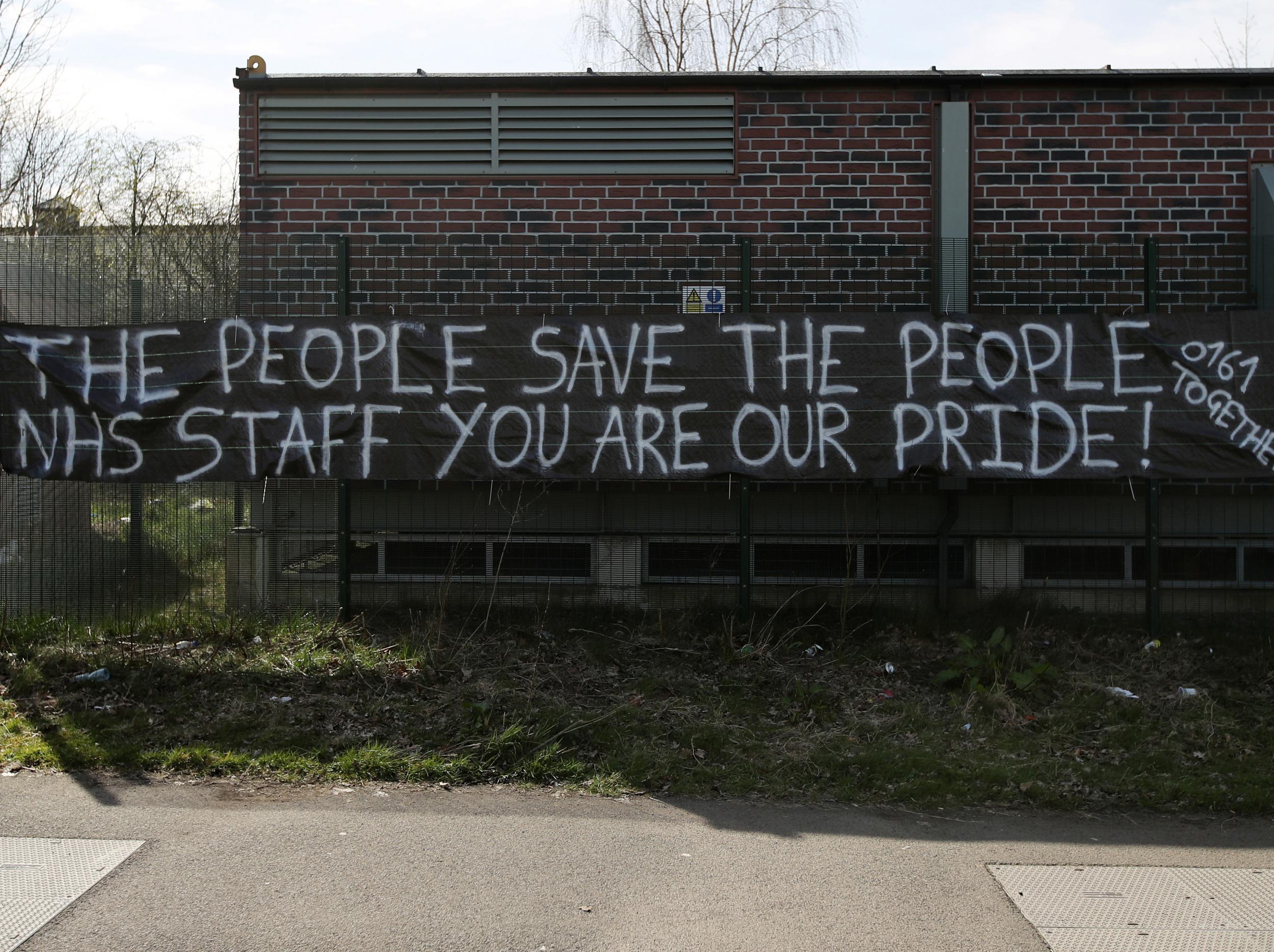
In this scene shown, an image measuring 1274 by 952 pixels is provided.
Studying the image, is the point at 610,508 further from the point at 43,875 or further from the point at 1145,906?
the point at 1145,906

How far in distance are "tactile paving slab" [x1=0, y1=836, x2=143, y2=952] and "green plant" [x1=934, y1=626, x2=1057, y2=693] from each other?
3991 mm

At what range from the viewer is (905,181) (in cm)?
706

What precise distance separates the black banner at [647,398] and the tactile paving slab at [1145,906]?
294 cm

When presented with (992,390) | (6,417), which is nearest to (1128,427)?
(992,390)

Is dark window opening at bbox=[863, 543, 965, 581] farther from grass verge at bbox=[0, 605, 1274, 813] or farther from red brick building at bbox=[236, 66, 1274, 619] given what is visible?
grass verge at bbox=[0, 605, 1274, 813]

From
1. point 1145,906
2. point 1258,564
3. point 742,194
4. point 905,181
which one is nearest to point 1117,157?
point 905,181

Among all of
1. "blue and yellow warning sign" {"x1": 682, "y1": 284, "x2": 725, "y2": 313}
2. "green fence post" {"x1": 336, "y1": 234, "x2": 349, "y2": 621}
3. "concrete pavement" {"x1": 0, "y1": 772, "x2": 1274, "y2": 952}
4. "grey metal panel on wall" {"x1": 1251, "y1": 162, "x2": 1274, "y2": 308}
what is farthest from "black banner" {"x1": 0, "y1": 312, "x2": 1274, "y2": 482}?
"concrete pavement" {"x1": 0, "y1": 772, "x2": 1274, "y2": 952}

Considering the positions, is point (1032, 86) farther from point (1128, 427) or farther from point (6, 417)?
point (6, 417)

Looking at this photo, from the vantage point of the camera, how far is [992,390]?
6.41 meters

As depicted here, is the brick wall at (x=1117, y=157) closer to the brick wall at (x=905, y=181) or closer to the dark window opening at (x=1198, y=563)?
the brick wall at (x=905, y=181)

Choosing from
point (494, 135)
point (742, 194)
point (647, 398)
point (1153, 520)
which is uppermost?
point (494, 135)

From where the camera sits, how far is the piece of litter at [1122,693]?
18.6ft

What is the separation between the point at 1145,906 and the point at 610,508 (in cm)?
412

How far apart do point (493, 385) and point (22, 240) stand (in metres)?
3.24
